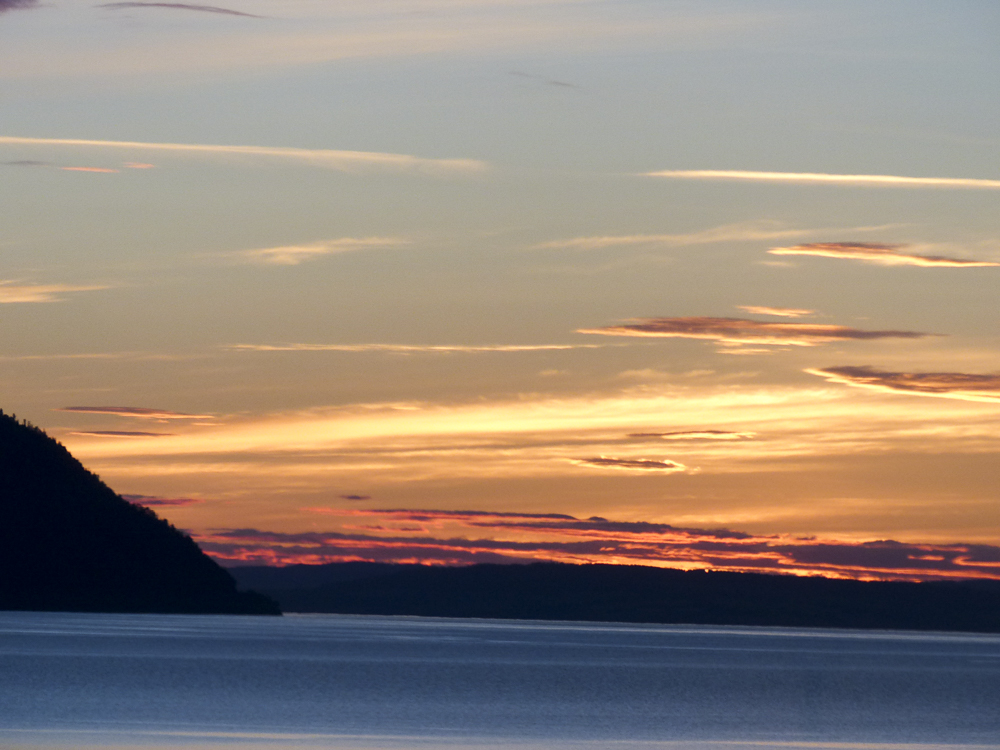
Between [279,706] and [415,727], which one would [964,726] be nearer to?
[415,727]

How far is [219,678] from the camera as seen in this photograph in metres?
121

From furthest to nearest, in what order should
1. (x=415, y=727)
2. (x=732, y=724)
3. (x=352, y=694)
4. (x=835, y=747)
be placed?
(x=352, y=694), (x=732, y=724), (x=415, y=727), (x=835, y=747)

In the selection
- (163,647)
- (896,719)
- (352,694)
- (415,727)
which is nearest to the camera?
(415,727)

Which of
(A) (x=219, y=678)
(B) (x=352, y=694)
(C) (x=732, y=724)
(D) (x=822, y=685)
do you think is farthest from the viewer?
(D) (x=822, y=685)

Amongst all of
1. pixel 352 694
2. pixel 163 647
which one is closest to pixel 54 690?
pixel 352 694

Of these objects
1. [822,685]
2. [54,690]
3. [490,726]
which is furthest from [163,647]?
[490,726]

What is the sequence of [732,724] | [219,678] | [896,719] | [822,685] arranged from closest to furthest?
[732,724] → [896,719] → [219,678] → [822,685]

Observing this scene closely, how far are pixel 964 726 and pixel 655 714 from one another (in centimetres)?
1689

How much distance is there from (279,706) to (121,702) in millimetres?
8366

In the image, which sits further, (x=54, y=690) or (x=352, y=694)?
(x=352, y=694)

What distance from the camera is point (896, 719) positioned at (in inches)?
3531

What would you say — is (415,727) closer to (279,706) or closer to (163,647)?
(279,706)

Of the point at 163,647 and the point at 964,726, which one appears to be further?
the point at 163,647

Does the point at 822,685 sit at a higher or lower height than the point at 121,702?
higher
